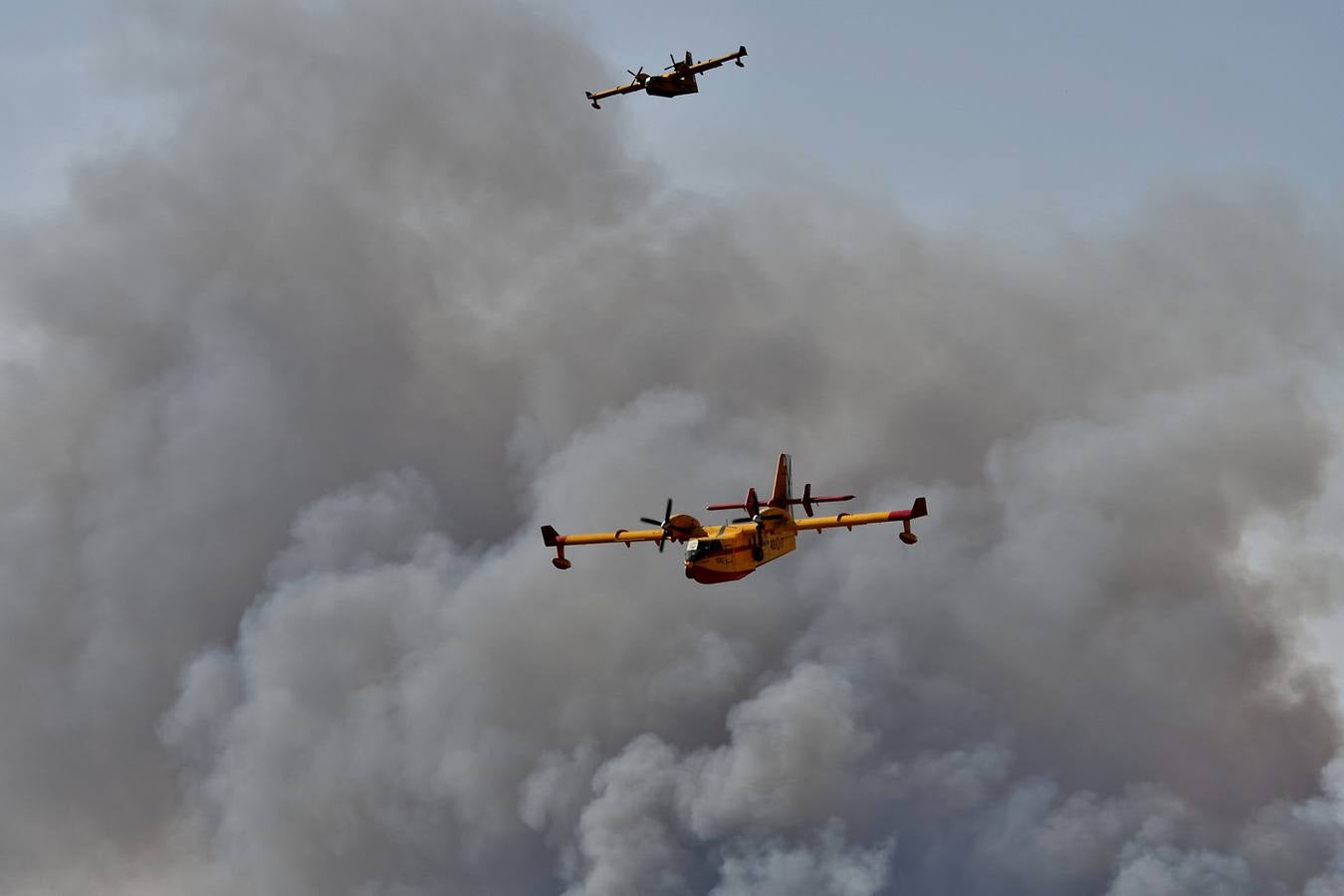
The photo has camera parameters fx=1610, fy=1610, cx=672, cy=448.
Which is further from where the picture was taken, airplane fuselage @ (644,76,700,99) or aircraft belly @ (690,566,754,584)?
airplane fuselage @ (644,76,700,99)

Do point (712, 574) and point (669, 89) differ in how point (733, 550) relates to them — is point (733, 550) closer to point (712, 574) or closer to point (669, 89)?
point (712, 574)

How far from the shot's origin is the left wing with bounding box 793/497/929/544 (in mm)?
143125

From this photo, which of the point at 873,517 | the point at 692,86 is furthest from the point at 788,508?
the point at 692,86

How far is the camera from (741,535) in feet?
502

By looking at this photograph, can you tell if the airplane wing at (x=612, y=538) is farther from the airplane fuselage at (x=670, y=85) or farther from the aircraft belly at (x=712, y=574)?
the airplane fuselage at (x=670, y=85)

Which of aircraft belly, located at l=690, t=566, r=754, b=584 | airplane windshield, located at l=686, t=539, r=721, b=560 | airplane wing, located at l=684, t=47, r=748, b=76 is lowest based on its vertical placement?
aircraft belly, located at l=690, t=566, r=754, b=584

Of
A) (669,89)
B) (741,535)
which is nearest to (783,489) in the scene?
(741,535)

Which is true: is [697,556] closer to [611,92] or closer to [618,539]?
[618,539]

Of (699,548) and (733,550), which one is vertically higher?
(733,550)

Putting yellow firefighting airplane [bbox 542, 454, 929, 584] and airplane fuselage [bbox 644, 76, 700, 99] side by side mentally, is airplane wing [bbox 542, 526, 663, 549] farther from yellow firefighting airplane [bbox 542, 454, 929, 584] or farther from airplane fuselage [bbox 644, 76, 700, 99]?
airplane fuselage [bbox 644, 76, 700, 99]

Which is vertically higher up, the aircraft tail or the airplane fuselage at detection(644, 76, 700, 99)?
the airplane fuselage at detection(644, 76, 700, 99)

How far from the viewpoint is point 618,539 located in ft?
515

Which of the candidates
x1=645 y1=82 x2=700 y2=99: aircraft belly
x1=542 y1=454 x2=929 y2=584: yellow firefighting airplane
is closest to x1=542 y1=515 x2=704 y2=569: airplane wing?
x1=542 y1=454 x2=929 y2=584: yellow firefighting airplane

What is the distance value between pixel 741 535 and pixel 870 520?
12.3 m
